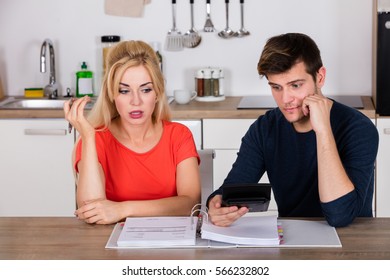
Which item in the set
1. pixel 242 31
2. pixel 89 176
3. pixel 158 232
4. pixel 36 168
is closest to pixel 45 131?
pixel 36 168

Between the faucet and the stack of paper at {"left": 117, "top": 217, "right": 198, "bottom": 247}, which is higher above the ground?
the faucet

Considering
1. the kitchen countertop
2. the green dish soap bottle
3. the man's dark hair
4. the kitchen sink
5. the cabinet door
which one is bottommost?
the cabinet door

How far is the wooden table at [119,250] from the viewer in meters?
1.99

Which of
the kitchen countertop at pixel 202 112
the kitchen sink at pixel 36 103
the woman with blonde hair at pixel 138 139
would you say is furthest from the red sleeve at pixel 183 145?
the kitchen sink at pixel 36 103

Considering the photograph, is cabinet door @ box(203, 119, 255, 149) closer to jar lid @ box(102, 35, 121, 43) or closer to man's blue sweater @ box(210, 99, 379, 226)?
jar lid @ box(102, 35, 121, 43)

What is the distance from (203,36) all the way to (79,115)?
6.20 feet

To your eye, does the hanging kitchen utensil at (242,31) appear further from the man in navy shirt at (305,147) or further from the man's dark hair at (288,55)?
the man's dark hair at (288,55)

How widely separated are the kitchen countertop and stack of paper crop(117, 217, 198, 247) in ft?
5.10

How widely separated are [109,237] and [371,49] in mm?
2445

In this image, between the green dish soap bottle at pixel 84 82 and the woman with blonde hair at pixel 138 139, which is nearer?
the woman with blonde hair at pixel 138 139

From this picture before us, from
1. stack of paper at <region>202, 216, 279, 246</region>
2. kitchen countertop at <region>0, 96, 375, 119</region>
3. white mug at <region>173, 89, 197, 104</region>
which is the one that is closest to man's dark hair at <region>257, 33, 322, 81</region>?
stack of paper at <region>202, 216, 279, 246</region>

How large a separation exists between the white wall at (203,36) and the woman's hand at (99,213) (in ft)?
6.77

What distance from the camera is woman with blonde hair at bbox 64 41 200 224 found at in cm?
266

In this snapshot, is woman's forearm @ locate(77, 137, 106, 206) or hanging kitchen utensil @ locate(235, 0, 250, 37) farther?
hanging kitchen utensil @ locate(235, 0, 250, 37)
